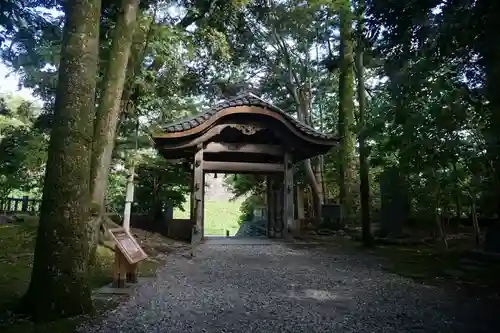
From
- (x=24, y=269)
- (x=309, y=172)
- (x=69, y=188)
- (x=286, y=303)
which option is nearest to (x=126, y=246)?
(x=69, y=188)

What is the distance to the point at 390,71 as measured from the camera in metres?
4.73

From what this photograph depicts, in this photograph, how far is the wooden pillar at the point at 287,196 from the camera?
11219mm

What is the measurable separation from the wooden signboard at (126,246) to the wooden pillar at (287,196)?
264 inches

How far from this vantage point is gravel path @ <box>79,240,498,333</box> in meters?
3.42

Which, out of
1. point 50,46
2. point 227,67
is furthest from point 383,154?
point 227,67

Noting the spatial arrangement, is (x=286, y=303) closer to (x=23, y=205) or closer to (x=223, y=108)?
(x=223, y=108)

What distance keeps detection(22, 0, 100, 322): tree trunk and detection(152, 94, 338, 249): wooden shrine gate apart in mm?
6008

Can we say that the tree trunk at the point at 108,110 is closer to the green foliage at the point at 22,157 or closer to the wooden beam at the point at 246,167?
the green foliage at the point at 22,157

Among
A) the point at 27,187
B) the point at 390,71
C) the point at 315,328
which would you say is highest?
the point at 390,71

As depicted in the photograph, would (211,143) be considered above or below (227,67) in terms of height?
below

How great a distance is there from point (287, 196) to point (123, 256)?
706 centimetres

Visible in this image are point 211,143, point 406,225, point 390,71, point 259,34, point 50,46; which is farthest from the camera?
point 259,34

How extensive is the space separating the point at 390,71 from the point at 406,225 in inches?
266

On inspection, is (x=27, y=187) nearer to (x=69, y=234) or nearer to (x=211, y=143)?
(x=211, y=143)
